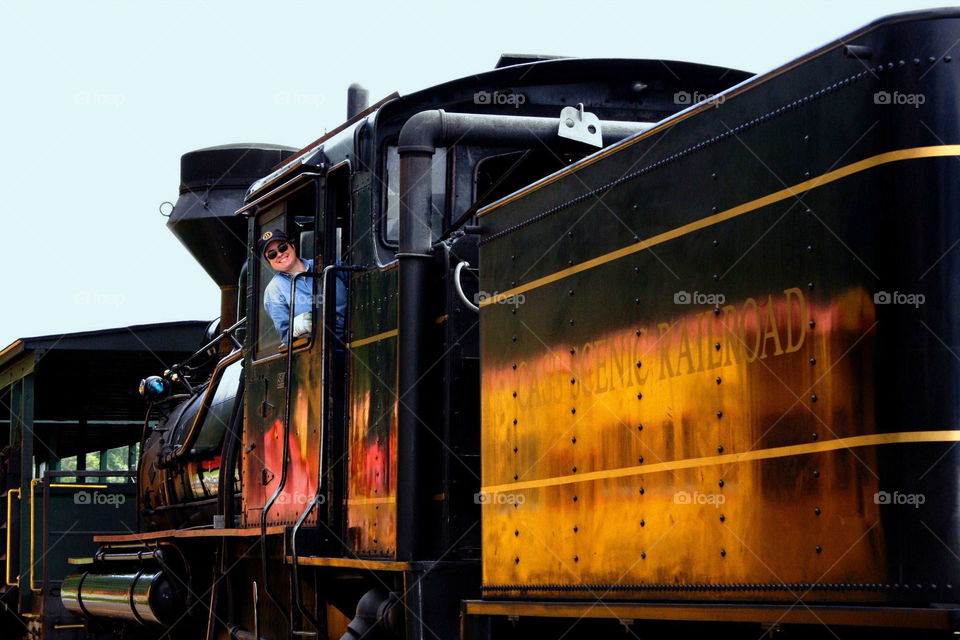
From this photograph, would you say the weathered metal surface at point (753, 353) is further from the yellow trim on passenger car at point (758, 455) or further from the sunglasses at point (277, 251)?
the sunglasses at point (277, 251)

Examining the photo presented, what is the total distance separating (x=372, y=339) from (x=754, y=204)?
2915mm

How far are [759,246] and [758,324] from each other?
224mm

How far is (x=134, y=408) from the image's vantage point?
16.2m

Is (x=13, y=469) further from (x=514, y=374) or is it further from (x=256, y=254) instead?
(x=514, y=374)

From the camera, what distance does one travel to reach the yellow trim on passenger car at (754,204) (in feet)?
10.9

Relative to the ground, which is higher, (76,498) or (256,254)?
(256,254)

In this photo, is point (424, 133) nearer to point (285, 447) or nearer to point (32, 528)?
point (285, 447)

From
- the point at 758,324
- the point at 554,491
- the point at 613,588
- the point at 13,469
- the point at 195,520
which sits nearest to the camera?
A: the point at 758,324

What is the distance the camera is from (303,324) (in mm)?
6859

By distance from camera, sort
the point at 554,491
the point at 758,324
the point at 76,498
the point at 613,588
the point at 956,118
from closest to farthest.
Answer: the point at 956,118 < the point at 758,324 < the point at 613,588 < the point at 554,491 < the point at 76,498

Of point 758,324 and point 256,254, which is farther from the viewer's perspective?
point 256,254

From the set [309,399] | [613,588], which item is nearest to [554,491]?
[613,588]

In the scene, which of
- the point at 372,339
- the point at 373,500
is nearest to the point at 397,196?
the point at 372,339

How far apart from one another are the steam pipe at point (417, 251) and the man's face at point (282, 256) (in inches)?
52.1
